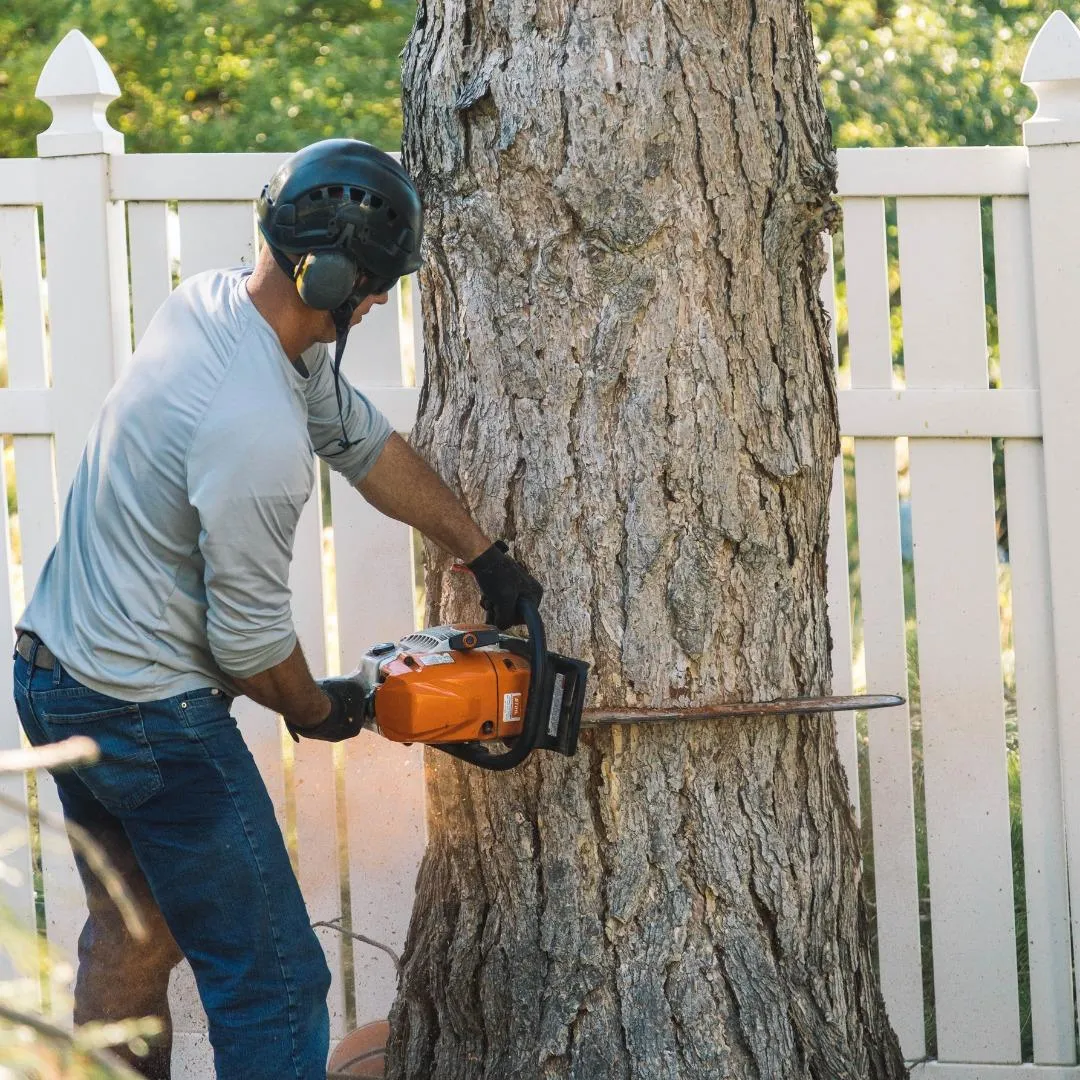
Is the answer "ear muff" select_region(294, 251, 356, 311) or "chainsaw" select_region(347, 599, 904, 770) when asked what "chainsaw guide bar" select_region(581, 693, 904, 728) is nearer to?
"chainsaw" select_region(347, 599, 904, 770)

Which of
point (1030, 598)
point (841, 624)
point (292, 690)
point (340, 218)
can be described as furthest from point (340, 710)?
point (1030, 598)

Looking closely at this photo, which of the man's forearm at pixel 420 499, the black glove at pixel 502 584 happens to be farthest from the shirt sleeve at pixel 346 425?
the black glove at pixel 502 584

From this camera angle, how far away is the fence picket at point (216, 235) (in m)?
2.99

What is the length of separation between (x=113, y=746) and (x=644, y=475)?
0.99 metres

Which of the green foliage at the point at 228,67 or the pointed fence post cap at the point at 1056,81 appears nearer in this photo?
the pointed fence post cap at the point at 1056,81

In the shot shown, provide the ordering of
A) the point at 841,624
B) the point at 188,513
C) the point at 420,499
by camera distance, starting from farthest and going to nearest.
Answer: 1. the point at 841,624
2. the point at 420,499
3. the point at 188,513

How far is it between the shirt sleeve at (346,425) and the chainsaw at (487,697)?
0.38m

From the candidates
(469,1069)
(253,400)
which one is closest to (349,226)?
(253,400)

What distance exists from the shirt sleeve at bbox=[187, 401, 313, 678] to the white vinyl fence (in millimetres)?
834

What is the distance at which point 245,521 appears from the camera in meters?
2.03

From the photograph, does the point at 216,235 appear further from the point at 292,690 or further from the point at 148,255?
the point at 292,690

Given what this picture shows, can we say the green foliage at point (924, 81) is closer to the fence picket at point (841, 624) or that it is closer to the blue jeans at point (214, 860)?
the fence picket at point (841, 624)

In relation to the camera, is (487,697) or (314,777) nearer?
(487,697)

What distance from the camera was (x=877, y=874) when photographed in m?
3.03
